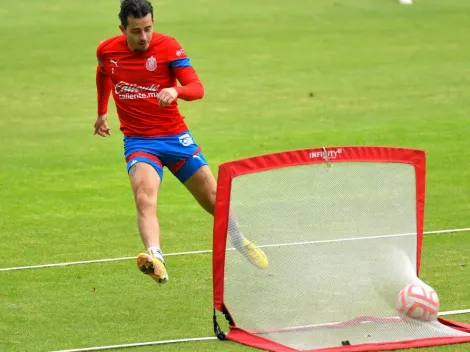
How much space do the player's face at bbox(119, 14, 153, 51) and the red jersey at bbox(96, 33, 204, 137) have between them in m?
0.12

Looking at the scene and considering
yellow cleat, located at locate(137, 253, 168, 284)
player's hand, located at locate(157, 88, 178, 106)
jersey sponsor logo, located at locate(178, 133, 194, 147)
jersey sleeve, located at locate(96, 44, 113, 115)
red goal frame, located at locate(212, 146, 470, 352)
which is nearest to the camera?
red goal frame, located at locate(212, 146, 470, 352)

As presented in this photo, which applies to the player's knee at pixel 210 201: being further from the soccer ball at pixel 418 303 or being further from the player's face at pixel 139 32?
the soccer ball at pixel 418 303

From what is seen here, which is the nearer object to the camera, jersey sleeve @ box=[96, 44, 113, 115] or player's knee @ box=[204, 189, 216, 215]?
player's knee @ box=[204, 189, 216, 215]

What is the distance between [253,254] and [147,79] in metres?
2.24

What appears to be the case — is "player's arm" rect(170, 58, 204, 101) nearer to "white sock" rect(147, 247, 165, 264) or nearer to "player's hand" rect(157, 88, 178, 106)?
"player's hand" rect(157, 88, 178, 106)

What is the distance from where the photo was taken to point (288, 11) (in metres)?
27.6

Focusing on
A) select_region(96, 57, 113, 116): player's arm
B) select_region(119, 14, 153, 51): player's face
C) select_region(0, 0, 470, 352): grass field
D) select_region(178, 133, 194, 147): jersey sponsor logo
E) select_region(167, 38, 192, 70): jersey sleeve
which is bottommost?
select_region(0, 0, 470, 352): grass field

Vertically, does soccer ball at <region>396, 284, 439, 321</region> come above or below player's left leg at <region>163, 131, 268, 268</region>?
below

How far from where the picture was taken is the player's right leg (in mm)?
9062

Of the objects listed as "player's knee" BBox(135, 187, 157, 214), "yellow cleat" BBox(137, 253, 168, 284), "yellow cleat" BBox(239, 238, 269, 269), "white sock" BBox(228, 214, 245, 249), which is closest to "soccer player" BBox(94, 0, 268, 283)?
"player's knee" BBox(135, 187, 157, 214)

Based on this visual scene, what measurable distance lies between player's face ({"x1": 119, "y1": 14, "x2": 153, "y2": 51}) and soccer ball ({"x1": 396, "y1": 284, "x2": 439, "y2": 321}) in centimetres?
301

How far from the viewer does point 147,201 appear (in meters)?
9.66

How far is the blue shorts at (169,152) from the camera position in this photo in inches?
395

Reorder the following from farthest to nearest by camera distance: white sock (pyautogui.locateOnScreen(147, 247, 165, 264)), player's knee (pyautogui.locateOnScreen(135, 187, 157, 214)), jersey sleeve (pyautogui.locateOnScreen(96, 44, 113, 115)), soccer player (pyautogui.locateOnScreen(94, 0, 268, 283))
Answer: jersey sleeve (pyautogui.locateOnScreen(96, 44, 113, 115))
soccer player (pyautogui.locateOnScreen(94, 0, 268, 283))
player's knee (pyautogui.locateOnScreen(135, 187, 157, 214))
white sock (pyautogui.locateOnScreen(147, 247, 165, 264))
